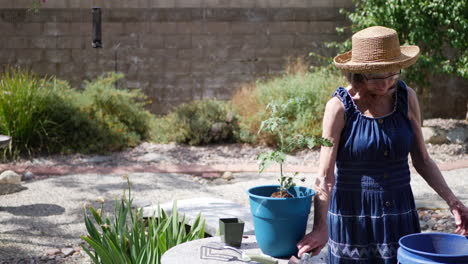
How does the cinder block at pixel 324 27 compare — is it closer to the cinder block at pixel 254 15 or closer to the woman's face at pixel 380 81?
the cinder block at pixel 254 15

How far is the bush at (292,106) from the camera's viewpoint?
912cm

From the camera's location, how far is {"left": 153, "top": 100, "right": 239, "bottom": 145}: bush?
9609 millimetres

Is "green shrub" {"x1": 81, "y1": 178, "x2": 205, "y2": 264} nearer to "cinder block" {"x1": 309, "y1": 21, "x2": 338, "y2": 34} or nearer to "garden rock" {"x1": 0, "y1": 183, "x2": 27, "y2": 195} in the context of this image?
"garden rock" {"x1": 0, "y1": 183, "x2": 27, "y2": 195}

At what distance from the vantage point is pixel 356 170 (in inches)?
99.0

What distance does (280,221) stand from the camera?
2.40 metres

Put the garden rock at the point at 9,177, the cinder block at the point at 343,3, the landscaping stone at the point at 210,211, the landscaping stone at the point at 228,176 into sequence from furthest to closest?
the cinder block at the point at 343,3 → the landscaping stone at the point at 228,176 → the garden rock at the point at 9,177 → the landscaping stone at the point at 210,211

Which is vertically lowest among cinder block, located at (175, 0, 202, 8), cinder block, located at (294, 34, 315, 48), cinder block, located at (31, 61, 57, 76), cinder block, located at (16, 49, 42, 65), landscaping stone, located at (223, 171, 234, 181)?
landscaping stone, located at (223, 171, 234, 181)

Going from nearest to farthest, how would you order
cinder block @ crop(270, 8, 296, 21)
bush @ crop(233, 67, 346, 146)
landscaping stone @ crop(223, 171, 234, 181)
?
landscaping stone @ crop(223, 171, 234, 181)
bush @ crop(233, 67, 346, 146)
cinder block @ crop(270, 8, 296, 21)

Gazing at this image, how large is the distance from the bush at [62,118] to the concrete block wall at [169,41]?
198 centimetres

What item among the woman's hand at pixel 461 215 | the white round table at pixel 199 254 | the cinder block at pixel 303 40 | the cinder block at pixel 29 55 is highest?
the cinder block at pixel 303 40

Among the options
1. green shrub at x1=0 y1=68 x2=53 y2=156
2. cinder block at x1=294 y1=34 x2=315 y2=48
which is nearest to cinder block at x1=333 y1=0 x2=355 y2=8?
cinder block at x1=294 y1=34 x2=315 y2=48

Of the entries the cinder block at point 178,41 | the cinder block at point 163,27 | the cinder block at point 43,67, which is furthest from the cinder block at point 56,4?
the cinder block at point 178,41

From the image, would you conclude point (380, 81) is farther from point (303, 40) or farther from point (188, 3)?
point (188, 3)

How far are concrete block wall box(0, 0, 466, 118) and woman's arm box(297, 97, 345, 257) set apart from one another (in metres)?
9.36
